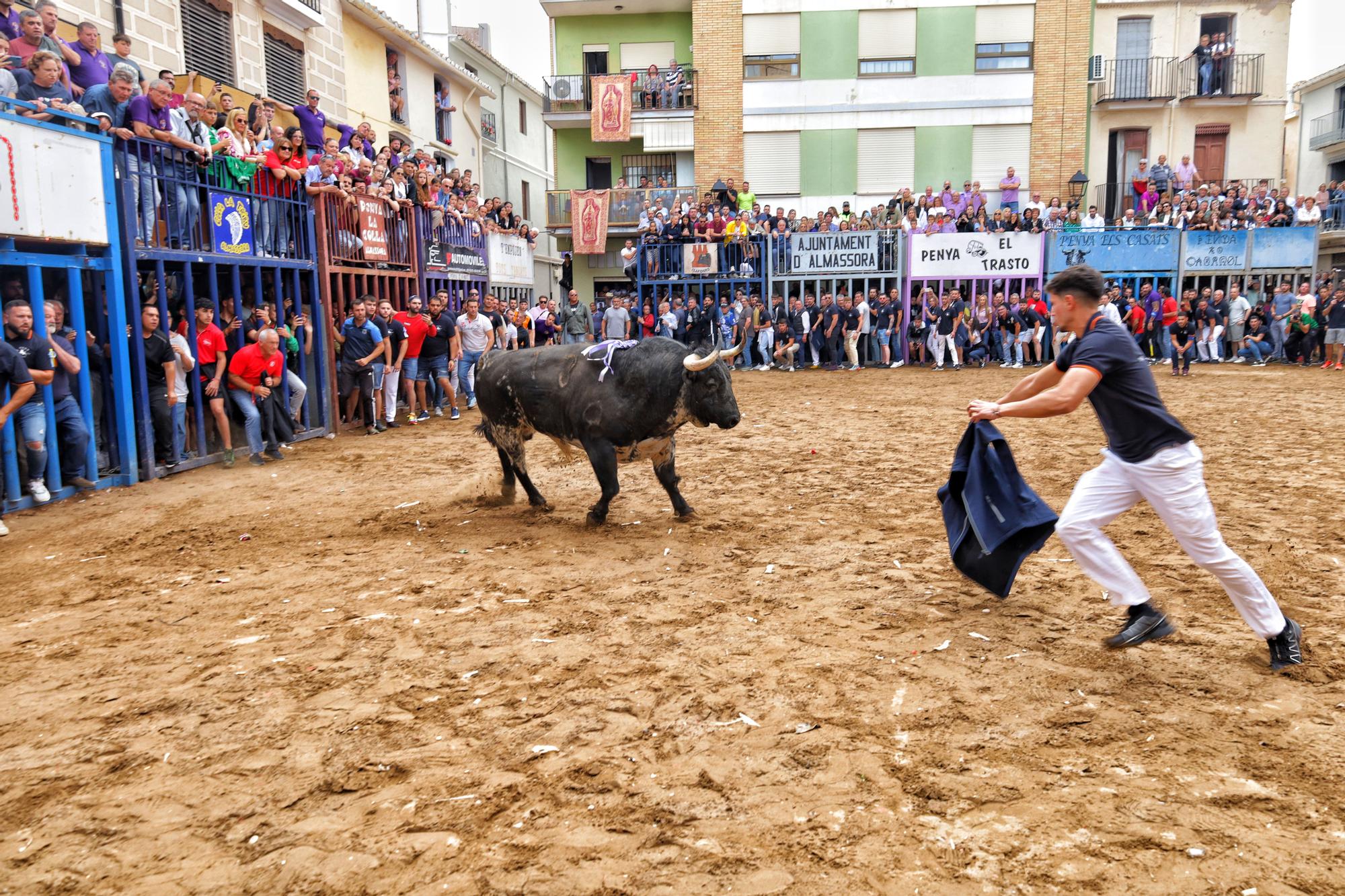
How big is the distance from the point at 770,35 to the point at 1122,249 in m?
12.1

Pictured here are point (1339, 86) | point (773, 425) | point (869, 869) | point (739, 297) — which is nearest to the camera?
point (869, 869)

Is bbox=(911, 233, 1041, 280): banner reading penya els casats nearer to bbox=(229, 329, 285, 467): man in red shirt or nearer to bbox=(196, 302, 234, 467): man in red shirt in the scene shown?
bbox=(229, 329, 285, 467): man in red shirt

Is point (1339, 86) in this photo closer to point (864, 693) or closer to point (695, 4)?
point (695, 4)

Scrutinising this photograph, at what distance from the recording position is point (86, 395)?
945 centimetres

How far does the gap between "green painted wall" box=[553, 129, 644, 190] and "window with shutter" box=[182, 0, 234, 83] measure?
15597 millimetres

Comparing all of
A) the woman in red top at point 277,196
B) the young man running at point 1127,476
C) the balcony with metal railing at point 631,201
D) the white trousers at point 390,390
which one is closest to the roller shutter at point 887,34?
the balcony with metal railing at point 631,201

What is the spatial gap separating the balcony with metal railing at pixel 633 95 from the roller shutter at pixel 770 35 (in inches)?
75.7

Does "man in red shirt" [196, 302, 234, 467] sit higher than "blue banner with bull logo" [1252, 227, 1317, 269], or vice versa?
"blue banner with bull logo" [1252, 227, 1317, 269]

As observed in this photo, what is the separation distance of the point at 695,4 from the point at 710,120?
11.2 feet

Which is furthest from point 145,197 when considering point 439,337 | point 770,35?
point 770,35

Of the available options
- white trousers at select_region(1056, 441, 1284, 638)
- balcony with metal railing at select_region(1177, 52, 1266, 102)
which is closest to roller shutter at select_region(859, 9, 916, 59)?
balcony with metal railing at select_region(1177, 52, 1266, 102)

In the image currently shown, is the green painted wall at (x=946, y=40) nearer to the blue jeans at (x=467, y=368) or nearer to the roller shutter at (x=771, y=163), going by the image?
the roller shutter at (x=771, y=163)

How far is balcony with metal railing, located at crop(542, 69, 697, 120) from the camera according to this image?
30.9m

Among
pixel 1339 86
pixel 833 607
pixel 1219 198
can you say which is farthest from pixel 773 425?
pixel 1339 86
